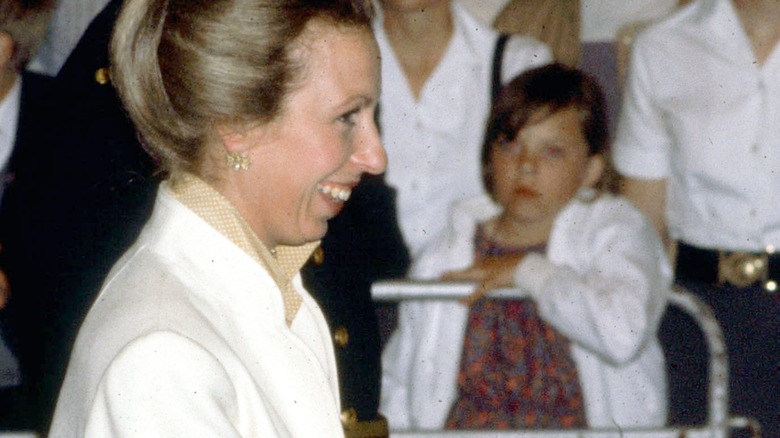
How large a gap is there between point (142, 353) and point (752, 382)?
206 centimetres

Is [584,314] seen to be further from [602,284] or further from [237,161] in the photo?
[237,161]

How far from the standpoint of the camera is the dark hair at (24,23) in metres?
2.73

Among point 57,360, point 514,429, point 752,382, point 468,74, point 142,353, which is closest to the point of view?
point 142,353

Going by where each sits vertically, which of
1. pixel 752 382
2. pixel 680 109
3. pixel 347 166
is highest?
pixel 347 166

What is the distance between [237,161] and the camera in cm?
163

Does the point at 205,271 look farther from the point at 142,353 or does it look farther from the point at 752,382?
the point at 752,382

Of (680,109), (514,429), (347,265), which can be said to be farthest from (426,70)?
(347,265)

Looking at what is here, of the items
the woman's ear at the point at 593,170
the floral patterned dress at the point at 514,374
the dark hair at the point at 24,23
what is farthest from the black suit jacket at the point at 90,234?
the woman's ear at the point at 593,170

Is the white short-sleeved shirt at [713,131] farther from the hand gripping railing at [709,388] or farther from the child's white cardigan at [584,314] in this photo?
the hand gripping railing at [709,388]

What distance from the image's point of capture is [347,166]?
5.61 feet

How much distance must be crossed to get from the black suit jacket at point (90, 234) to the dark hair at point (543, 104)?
86cm

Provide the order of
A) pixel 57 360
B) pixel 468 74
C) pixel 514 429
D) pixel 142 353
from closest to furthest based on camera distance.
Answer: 1. pixel 142 353
2. pixel 57 360
3. pixel 514 429
4. pixel 468 74

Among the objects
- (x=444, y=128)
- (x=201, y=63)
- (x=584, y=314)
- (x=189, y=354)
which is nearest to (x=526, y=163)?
(x=444, y=128)

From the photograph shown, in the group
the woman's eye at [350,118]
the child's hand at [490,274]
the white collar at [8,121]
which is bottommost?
the child's hand at [490,274]
